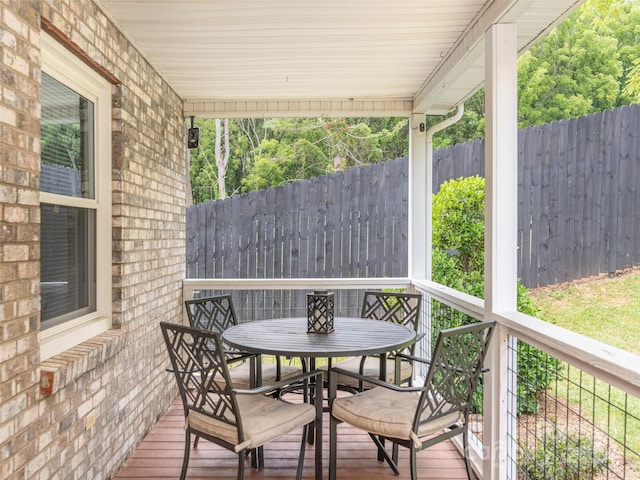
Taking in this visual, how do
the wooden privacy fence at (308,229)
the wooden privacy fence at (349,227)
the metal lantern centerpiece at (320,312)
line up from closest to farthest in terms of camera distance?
the metal lantern centerpiece at (320,312) < the wooden privacy fence at (349,227) < the wooden privacy fence at (308,229)

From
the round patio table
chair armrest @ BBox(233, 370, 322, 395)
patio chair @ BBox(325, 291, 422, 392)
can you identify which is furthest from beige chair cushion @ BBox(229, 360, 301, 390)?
chair armrest @ BBox(233, 370, 322, 395)

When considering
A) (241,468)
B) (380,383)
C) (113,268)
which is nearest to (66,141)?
(113,268)

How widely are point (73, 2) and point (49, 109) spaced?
54 centimetres

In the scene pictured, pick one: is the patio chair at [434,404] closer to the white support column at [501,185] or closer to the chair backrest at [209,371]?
the white support column at [501,185]

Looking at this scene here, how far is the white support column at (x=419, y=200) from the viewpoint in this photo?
480 cm

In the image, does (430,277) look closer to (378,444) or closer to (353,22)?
(378,444)

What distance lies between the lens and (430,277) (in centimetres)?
477

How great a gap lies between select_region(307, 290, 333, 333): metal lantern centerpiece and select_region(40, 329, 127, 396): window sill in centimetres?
114

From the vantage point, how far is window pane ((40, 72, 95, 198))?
7.91 feet

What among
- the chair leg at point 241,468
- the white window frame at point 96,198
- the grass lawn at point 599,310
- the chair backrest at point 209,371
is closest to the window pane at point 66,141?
the white window frame at point 96,198

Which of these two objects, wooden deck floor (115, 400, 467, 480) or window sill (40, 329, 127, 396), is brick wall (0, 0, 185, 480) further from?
wooden deck floor (115, 400, 467, 480)

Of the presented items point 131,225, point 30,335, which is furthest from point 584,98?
point 30,335

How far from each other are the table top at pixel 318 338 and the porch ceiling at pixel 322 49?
1843 mm

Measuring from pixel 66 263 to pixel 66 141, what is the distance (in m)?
0.65
